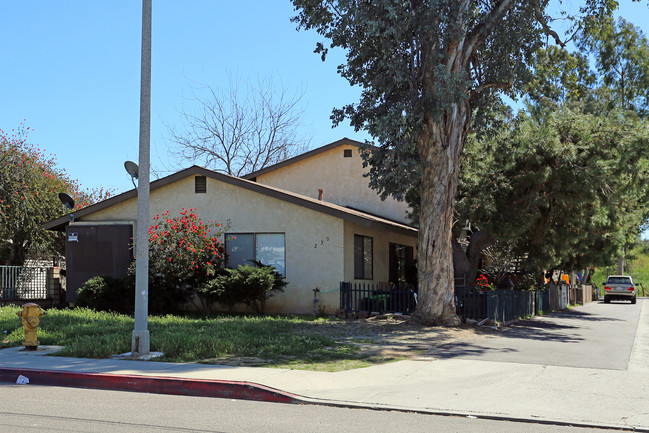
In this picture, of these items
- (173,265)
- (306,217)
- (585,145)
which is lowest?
(173,265)

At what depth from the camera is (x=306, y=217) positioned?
21125 millimetres

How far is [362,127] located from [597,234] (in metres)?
11.4

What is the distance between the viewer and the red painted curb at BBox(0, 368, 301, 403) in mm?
8945

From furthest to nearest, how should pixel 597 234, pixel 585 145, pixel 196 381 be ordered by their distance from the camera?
pixel 597 234 < pixel 585 145 < pixel 196 381

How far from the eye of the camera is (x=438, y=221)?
→ 57.9 ft

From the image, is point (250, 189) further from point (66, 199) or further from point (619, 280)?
point (619, 280)

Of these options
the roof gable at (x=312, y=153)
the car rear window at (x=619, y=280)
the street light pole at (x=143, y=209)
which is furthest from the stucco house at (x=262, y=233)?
the car rear window at (x=619, y=280)

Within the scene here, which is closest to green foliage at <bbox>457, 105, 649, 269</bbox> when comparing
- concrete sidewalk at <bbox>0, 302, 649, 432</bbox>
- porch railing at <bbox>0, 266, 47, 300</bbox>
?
concrete sidewalk at <bbox>0, 302, 649, 432</bbox>

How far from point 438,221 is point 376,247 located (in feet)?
20.8

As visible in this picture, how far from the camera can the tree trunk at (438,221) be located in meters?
17.6

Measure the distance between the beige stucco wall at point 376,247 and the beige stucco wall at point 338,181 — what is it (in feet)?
5.05

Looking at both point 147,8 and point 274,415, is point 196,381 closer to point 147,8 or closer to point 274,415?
Result: point 274,415

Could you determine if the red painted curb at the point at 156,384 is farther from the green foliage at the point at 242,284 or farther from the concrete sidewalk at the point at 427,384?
the green foliage at the point at 242,284

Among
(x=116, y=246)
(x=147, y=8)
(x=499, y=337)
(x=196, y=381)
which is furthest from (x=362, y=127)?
(x=196, y=381)
